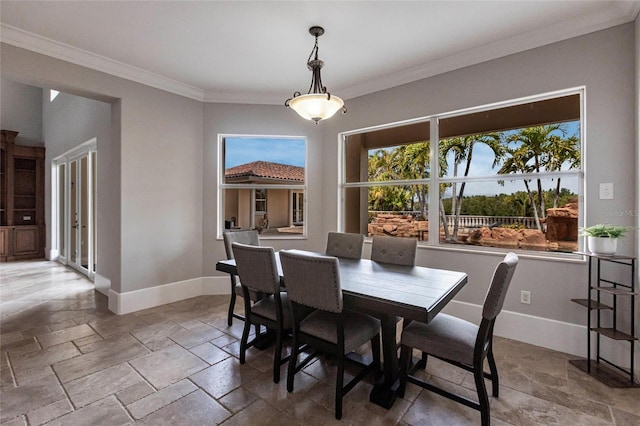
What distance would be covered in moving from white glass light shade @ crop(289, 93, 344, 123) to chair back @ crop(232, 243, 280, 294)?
115 centimetres

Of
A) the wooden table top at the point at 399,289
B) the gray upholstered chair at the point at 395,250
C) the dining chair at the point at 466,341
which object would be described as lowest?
the dining chair at the point at 466,341

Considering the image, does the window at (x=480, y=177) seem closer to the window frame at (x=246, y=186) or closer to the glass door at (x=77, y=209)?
the window frame at (x=246, y=186)

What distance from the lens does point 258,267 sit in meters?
2.19

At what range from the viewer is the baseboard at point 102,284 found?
4055 millimetres

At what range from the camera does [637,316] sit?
231cm

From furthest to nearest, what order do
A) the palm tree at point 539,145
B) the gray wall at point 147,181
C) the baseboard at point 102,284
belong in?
the baseboard at point 102,284
the gray wall at point 147,181
the palm tree at point 539,145

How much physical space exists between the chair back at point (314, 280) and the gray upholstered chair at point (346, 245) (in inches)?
50.4

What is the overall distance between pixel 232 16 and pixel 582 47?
2935 millimetres

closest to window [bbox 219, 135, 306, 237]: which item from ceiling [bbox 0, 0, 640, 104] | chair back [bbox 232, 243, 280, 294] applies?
ceiling [bbox 0, 0, 640, 104]

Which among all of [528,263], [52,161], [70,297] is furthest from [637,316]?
[52,161]

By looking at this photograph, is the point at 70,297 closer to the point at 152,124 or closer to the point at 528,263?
the point at 152,124

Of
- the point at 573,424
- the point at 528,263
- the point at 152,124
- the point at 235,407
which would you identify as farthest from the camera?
the point at 152,124

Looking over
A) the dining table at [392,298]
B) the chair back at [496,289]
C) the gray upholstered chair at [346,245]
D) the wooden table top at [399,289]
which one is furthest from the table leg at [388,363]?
the gray upholstered chair at [346,245]

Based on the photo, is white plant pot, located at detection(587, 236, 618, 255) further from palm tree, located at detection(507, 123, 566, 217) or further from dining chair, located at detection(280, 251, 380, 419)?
dining chair, located at detection(280, 251, 380, 419)
